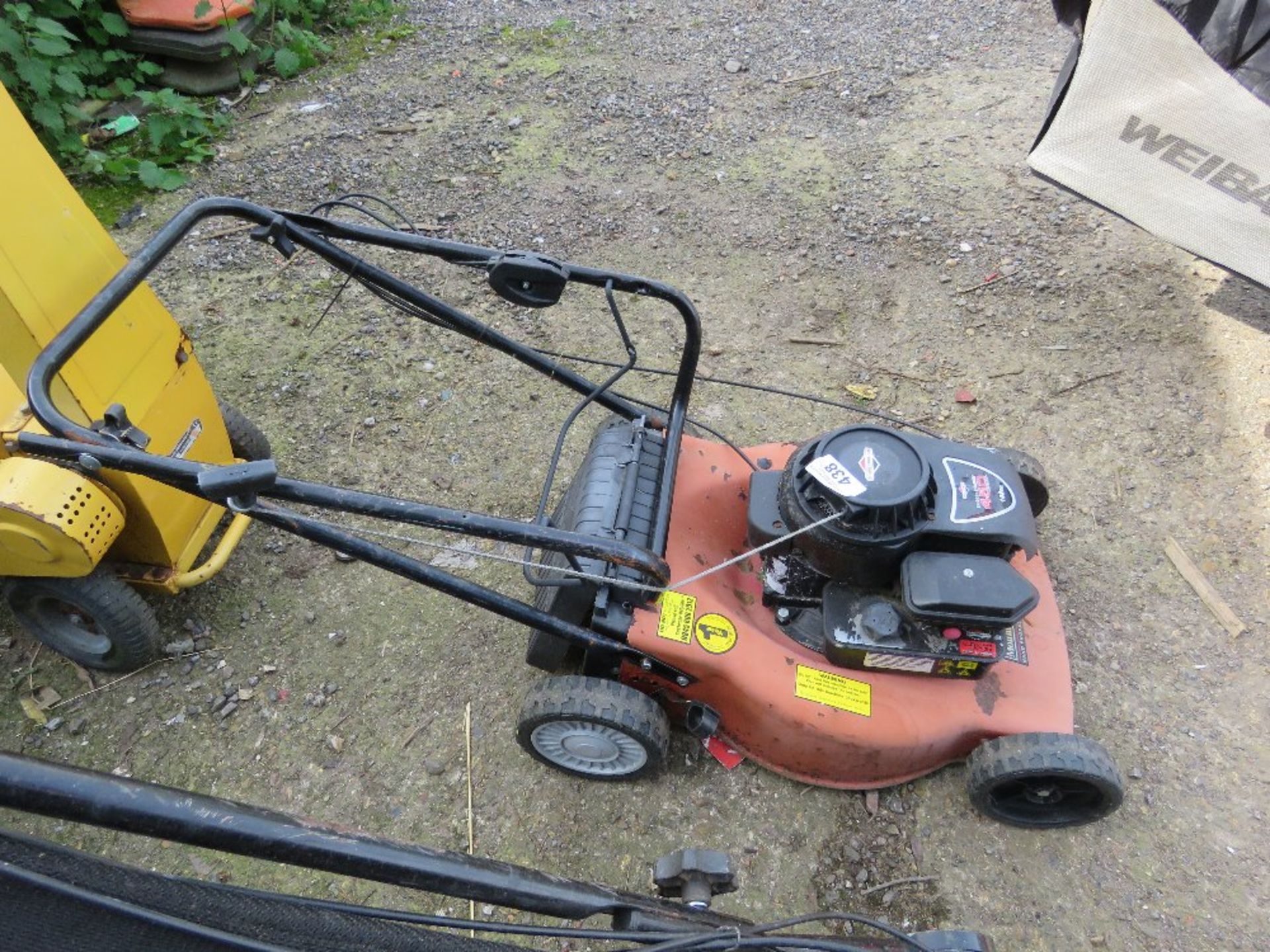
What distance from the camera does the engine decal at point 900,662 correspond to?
1732 mm

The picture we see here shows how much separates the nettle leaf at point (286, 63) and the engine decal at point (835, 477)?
12.5 feet

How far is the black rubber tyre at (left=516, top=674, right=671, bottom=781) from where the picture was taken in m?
1.73

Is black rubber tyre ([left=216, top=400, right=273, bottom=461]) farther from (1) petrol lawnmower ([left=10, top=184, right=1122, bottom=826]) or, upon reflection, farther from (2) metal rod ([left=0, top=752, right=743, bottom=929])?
(2) metal rod ([left=0, top=752, right=743, bottom=929])

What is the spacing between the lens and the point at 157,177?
3633 millimetres

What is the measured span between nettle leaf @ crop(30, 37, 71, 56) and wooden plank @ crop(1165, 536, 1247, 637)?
4.30 m

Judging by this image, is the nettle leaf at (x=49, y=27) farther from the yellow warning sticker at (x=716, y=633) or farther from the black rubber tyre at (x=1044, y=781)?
the black rubber tyre at (x=1044, y=781)

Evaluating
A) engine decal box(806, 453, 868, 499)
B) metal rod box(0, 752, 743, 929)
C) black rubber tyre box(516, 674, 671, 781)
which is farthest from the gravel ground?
metal rod box(0, 752, 743, 929)

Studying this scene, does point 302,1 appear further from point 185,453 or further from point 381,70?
point 185,453

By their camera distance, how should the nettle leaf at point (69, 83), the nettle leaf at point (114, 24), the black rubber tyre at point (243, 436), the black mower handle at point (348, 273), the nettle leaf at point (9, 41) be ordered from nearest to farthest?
the black mower handle at point (348, 273) → the black rubber tyre at point (243, 436) → the nettle leaf at point (9, 41) → the nettle leaf at point (69, 83) → the nettle leaf at point (114, 24)

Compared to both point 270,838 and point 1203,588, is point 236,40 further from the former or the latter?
point 1203,588

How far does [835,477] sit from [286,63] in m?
3.89

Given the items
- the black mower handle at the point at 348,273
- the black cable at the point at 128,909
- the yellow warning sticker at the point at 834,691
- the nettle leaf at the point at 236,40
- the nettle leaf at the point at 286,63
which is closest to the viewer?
the black cable at the point at 128,909

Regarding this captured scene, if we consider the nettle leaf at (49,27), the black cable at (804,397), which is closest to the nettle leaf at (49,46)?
the nettle leaf at (49,27)

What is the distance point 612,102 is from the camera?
405cm
